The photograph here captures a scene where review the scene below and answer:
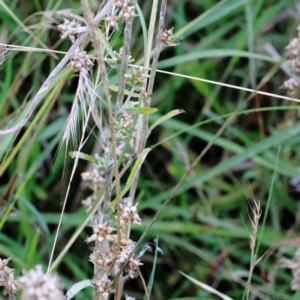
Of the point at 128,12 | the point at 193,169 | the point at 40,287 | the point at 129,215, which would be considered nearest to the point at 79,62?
the point at 128,12

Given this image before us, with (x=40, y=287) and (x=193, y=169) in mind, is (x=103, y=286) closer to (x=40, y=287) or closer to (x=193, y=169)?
(x=40, y=287)

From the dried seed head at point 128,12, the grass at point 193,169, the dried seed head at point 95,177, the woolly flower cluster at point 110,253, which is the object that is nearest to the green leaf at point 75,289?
the woolly flower cluster at point 110,253

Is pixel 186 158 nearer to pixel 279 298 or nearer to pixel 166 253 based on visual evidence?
pixel 166 253

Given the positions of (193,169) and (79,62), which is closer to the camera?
(79,62)

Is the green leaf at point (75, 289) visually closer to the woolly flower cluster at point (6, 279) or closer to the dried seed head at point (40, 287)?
the woolly flower cluster at point (6, 279)

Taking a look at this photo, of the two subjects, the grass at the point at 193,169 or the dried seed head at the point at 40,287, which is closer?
the dried seed head at the point at 40,287

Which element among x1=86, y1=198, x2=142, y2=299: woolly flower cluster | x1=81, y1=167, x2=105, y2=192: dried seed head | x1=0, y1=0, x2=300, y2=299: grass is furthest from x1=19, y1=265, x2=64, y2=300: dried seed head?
x1=0, y1=0, x2=300, y2=299: grass

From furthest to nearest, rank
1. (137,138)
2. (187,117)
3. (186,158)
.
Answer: (187,117), (186,158), (137,138)

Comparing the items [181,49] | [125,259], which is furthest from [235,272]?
[125,259]
